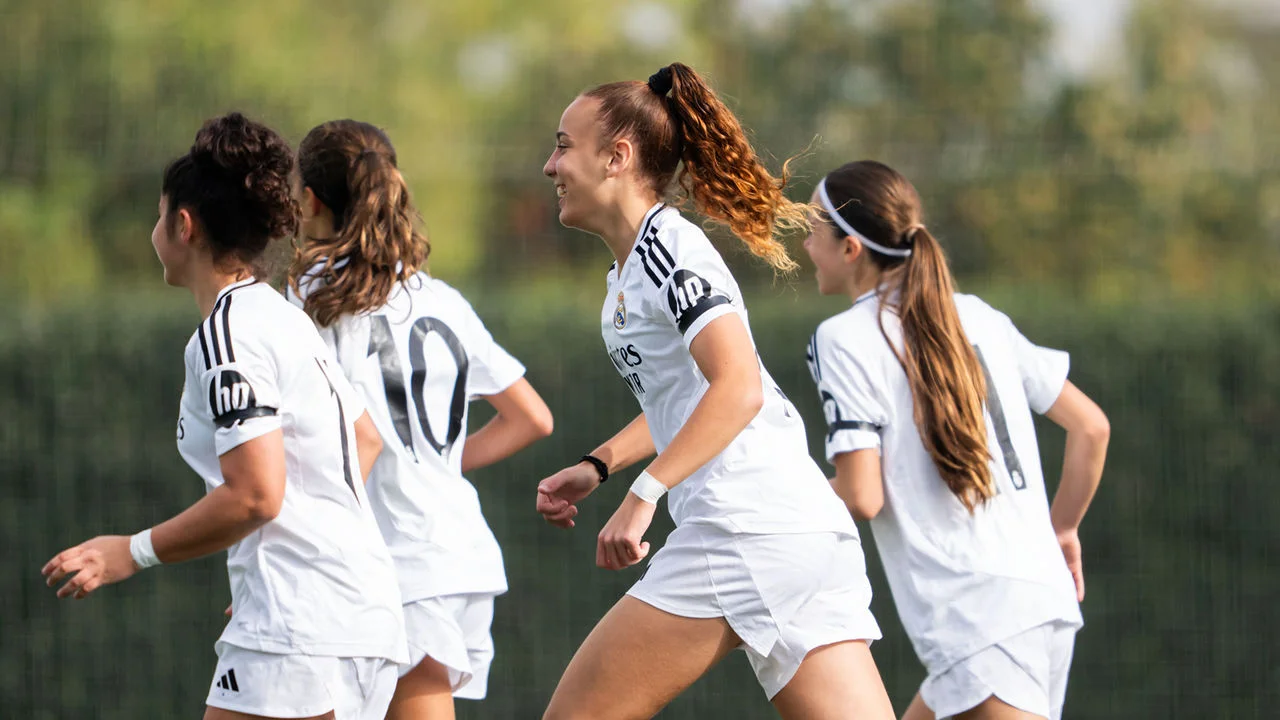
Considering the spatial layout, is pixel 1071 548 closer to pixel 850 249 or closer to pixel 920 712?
pixel 920 712

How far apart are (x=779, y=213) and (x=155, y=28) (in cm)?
1634

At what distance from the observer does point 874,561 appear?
666 centimetres

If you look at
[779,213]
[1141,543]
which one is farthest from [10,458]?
[1141,543]

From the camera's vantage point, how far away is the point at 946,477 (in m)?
3.73

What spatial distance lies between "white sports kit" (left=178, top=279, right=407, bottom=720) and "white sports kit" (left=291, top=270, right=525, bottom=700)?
33.5 inches

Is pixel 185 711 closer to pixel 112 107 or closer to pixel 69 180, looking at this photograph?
pixel 69 180

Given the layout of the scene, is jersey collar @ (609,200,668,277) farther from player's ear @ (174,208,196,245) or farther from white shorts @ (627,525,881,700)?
player's ear @ (174,208,196,245)

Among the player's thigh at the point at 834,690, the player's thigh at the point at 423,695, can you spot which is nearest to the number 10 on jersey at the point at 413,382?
the player's thigh at the point at 423,695

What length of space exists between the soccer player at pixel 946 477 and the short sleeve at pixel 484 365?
104 centimetres

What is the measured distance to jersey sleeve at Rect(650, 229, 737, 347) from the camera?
2.99m

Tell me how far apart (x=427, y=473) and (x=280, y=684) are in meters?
1.19

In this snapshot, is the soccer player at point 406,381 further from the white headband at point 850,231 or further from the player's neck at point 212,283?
the white headband at point 850,231

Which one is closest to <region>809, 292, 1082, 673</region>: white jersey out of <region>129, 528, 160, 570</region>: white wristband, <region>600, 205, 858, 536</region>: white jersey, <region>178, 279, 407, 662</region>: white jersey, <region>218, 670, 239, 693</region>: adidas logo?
<region>600, 205, 858, 536</region>: white jersey

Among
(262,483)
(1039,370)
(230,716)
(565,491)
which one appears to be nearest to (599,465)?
(565,491)
